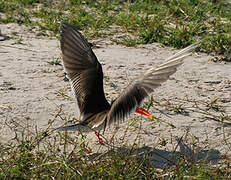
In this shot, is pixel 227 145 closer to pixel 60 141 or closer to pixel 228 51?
pixel 60 141

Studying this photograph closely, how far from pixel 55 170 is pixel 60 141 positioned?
48 centimetres

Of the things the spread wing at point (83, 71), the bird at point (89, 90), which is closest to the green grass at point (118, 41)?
the bird at point (89, 90)

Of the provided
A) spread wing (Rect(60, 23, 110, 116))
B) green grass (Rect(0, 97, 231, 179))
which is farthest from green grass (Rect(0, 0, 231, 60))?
green grass (Rect(0, 97, 231, 179))

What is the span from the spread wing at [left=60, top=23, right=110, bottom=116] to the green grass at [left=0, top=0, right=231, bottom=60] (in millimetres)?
2154

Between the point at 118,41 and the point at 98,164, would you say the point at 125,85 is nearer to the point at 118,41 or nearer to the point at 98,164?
the point at 118,41

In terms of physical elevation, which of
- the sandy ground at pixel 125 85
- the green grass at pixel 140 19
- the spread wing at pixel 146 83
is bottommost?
the sandy ground at pixel 125 85

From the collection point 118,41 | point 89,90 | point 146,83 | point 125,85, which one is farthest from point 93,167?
point 118,41

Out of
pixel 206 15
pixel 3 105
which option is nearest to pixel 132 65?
pixel 3 105

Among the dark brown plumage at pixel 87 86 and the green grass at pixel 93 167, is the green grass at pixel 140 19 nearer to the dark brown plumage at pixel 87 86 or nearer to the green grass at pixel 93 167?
the dark brown plumage at pixel 87 86

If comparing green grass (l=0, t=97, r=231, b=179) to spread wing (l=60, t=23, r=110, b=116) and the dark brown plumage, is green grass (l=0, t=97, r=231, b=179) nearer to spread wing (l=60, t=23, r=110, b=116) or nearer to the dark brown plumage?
the dark brown plumage

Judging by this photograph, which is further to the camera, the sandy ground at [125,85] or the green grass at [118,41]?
the sandy ground at [125,85]

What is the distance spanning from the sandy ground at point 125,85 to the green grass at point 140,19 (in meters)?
0.25

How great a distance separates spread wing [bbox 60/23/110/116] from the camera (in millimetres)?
4176

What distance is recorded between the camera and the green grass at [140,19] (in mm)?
6453
